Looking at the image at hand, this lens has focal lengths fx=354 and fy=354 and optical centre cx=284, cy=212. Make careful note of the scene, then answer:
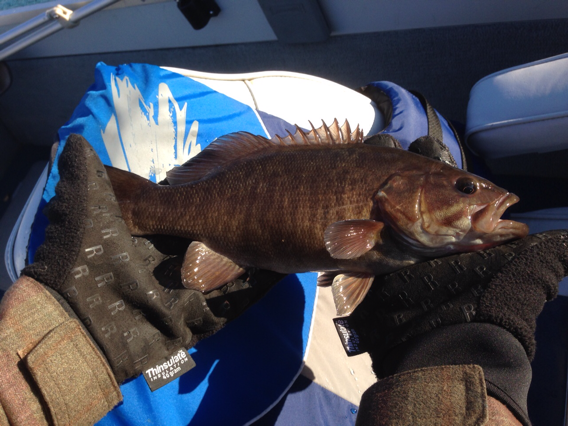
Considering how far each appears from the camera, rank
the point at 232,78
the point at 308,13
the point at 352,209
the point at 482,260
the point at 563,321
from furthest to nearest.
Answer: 1. the point at 308,13
2. the point at 232,78
3. the point at 563,321
4. the point at 352,209
5. the point at 482,260

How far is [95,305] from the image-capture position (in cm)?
108

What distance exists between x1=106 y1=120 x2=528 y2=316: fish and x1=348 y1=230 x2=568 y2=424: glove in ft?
0.28

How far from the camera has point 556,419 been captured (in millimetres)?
1676

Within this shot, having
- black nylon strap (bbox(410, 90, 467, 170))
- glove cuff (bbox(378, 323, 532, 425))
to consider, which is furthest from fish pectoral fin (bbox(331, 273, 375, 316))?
black nylon strap (bbox(410, 90, 467, 170))

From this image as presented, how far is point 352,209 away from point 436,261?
1.04 feet

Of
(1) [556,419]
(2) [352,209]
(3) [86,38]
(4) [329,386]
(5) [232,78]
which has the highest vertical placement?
(3) [86,38]

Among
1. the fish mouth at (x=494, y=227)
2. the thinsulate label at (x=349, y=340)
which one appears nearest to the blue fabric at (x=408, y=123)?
the fish mouth at (x=494, y=227)

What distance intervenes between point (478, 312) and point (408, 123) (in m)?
1.23

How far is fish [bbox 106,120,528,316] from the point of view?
116cm

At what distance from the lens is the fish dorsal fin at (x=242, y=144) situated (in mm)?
1365

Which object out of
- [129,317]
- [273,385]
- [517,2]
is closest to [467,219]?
[273,385]

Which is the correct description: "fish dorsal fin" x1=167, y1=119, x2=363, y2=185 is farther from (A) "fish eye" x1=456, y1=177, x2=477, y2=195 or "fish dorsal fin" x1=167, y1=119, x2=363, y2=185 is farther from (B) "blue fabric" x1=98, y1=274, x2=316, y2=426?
(B) "blue fabric" x1=98, y1=274, x2=316, y2=426

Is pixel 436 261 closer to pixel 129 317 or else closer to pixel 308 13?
pixel 129 317

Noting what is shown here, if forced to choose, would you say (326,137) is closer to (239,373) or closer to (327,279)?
(327,279)
